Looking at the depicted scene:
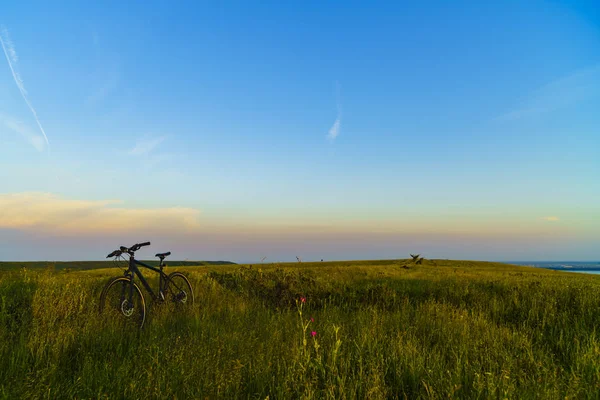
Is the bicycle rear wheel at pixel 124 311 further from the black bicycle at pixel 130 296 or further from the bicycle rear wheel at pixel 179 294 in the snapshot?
the bicycle rear wheel at pixel 179 294

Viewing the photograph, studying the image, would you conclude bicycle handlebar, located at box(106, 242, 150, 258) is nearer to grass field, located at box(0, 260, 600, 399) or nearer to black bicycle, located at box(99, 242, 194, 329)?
black bicycle, located at box(99, 242, 194, 329)

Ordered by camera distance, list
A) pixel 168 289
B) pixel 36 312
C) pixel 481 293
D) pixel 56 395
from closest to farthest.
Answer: pixel 56 395, pixel 36 312, pixel 168 289, pixel 481 293

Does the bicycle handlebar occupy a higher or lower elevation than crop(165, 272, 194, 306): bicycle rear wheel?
higher

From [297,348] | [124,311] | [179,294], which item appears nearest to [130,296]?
[124,311]

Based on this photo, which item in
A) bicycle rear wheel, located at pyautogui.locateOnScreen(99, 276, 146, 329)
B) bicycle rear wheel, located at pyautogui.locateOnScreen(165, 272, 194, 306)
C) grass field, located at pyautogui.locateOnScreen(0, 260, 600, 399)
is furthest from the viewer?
bicycle rear wheel, located at pyautogui.locateOnScreen(165, 272, 194, 306)

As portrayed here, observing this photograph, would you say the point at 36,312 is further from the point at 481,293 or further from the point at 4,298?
the point at 481,293

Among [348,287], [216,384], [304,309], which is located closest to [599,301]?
[348,287]

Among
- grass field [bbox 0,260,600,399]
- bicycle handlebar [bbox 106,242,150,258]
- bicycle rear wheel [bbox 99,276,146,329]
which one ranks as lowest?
grass field [bbox 0,260,600,399]

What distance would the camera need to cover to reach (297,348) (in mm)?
5035

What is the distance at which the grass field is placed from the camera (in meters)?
4.30

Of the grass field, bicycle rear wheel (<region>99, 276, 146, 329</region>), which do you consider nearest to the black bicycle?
bicycle rear wheel (<region>99, 276, 146, 329</region>)

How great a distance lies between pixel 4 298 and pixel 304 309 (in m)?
7.52

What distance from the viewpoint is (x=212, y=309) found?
9.91 m

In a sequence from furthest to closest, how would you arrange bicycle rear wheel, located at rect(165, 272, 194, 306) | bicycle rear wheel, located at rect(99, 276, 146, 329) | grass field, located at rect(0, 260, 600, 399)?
bicycle rear wheel, located at rect(165, 272, 194, 306)
bicycle rear wheel, located at rect(99, 276, 146, 329)
grass field, located at rect(0, 260, 600, 399)
